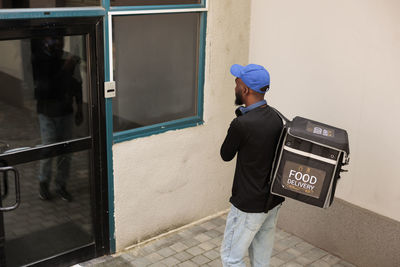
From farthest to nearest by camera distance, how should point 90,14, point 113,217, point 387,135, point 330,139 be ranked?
point 113,217 → point 387,135 → point 90,14 → point 330,139

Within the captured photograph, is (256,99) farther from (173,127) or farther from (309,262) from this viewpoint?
(309,262)

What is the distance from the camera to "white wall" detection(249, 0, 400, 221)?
15.9ft

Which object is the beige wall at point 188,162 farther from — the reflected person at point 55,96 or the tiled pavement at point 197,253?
the reflected person at point 55,96

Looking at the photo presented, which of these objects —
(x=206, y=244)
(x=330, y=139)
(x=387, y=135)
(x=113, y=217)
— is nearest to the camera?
(x=330, y=139)

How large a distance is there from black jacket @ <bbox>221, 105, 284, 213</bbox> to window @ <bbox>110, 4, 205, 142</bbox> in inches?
58.3

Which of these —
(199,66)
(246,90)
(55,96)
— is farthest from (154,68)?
(246,90)

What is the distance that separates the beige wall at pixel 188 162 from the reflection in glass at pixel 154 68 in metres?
0.19

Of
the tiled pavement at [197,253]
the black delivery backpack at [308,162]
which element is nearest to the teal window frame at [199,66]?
the tiled pavement at [197,253]

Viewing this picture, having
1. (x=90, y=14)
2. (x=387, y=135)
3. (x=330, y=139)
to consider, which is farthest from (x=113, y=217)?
(x=387, y=135)

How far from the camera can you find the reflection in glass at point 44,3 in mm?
4137

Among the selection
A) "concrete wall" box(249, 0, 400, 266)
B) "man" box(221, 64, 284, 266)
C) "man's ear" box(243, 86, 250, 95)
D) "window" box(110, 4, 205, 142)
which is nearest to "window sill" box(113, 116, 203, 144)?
"window" box(110, 4, 205, 142)

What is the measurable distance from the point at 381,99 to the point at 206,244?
2.36 metres

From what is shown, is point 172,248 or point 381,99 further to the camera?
point 172,248

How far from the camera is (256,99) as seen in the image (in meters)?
4.05
